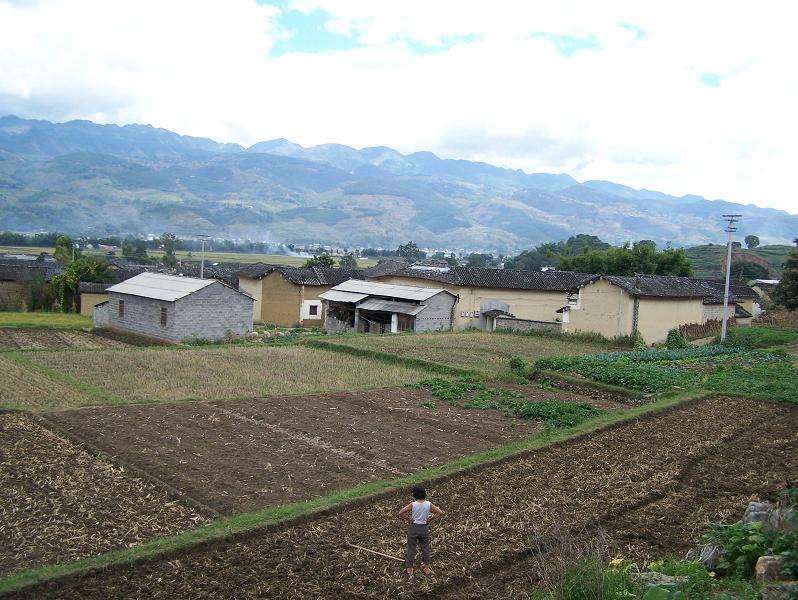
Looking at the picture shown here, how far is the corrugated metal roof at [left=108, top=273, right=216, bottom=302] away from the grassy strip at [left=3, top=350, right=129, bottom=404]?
8.13 meters

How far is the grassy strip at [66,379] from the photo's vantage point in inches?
769

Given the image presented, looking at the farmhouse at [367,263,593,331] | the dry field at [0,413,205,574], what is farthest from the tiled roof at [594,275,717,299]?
the dry field at [0,413,205,574]

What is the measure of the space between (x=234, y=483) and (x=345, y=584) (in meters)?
4.29

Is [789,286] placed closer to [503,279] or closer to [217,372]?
[503,279]

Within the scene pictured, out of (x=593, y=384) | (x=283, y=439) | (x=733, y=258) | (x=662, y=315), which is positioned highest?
(x=733, y=258)

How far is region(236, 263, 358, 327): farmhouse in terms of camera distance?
147 feet

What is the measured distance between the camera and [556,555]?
7855mm

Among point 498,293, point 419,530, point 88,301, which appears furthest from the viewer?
point 88,301

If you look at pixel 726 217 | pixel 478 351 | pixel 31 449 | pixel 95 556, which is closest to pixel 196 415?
pixel 31 449

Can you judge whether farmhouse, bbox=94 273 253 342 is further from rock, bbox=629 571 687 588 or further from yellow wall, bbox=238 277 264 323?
rock, bbox=629 571 687 588

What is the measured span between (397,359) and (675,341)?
15.4 m

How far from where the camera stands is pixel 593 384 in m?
23.6

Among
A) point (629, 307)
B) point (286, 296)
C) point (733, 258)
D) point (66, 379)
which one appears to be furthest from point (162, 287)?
point (733, 258)

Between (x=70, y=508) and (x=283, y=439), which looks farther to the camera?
(x=283, y=439)
